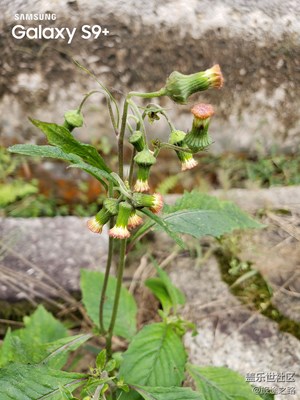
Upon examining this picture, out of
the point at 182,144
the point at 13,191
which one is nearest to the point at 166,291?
the point at 182,144

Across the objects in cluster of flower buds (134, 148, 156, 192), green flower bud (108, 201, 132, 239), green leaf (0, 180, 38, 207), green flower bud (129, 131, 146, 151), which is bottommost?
green leaf (0, 180, 38, 207)

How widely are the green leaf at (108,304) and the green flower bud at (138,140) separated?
0.78 meters

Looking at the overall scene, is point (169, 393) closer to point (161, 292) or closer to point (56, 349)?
point (56, 349)

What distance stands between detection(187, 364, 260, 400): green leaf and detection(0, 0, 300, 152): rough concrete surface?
4.47 feet

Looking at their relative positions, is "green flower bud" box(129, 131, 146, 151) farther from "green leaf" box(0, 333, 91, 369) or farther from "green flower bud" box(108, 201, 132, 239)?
"green leaf" box(0, 333, 91, 369)

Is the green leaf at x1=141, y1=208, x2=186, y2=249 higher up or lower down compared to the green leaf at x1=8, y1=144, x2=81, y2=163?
lower down

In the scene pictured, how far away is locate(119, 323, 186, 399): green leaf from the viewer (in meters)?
1.42

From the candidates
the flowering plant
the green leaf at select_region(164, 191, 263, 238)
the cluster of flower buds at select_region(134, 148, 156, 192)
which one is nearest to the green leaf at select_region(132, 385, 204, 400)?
the flowering plant

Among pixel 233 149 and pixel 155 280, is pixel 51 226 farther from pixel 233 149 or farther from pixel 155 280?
pixel 233 149

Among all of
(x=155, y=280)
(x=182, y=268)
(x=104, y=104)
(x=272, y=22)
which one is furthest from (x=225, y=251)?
(x=272, y=22)

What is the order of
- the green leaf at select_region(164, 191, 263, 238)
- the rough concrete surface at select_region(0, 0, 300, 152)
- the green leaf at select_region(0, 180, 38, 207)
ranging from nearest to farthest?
the green leaf at select_region(164, 191, 263, 238), the rough concrete surface at select_region(0, 0, 300, 152), the green leaf at select_region(0, 180, 38, 207)

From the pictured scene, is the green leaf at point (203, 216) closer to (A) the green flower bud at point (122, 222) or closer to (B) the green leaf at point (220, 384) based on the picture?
(A) the green flower bud at point (122, 222)

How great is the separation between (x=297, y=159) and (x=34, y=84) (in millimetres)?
1417

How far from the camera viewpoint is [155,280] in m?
1.78
